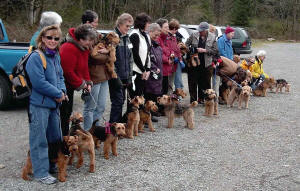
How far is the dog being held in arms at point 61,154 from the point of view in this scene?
14.6ft

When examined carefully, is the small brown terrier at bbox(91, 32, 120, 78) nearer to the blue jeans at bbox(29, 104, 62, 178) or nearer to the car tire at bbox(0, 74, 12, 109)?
the blue jeans at bbox(29, 104, 62, 178)

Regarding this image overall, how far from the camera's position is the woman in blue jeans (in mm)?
4083

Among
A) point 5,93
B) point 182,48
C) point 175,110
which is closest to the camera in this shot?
point 175,110

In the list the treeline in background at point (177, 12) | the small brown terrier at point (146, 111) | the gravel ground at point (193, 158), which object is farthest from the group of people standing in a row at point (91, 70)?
the treeline in background at point (177, 12)

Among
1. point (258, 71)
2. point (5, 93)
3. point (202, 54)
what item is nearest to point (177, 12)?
point (258, 71)

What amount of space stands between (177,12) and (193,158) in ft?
99.1

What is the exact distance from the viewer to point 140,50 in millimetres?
6523

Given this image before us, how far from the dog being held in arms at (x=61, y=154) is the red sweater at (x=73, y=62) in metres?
0.88

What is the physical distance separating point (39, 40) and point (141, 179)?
235cm

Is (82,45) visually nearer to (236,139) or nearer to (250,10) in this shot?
(236,139)

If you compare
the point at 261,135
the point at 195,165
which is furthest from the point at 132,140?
the point at 261,135

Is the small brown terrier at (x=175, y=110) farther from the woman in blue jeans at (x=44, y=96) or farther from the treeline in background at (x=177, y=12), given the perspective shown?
the treeline in background at (x=177, y=12)

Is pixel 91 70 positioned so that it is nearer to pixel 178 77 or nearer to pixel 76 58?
pixel 76 58

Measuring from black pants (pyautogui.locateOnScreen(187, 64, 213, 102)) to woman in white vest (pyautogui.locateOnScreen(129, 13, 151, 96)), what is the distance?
240 cm
